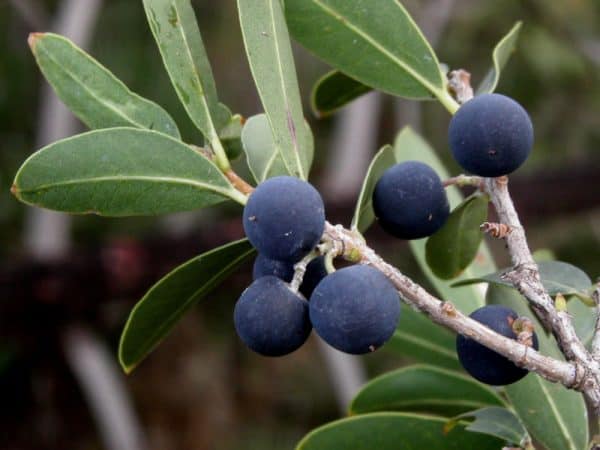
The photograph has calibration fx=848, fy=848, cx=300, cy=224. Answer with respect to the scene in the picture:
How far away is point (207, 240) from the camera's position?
113 inches

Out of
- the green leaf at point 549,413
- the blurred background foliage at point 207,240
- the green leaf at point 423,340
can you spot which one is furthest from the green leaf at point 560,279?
the blurred background foliage at point 207,240

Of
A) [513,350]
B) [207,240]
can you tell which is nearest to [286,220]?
[513,350]

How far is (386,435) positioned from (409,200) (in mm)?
190

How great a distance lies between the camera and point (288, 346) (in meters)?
0.54

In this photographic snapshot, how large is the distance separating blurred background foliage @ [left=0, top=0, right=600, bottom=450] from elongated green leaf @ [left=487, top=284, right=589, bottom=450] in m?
2.08

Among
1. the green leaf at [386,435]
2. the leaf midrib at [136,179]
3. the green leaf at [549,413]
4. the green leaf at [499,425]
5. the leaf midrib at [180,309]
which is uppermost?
the leaf midrib at [136,179]

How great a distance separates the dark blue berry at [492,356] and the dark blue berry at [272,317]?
10cm

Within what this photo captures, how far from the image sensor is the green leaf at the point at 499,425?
60cm

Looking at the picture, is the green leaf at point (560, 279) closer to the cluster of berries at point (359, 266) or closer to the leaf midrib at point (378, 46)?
the cluster of berries at point (359, 266)

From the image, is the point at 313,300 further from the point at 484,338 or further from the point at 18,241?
the point at 18,241

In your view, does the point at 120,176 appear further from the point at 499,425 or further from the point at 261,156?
the point at 499,425

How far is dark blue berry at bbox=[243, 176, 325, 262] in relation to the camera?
498mm

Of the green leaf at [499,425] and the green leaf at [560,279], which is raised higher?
the green leaf at [560,279]

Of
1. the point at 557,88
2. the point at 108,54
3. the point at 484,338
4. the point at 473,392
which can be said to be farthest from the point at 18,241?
the point at 484,338
